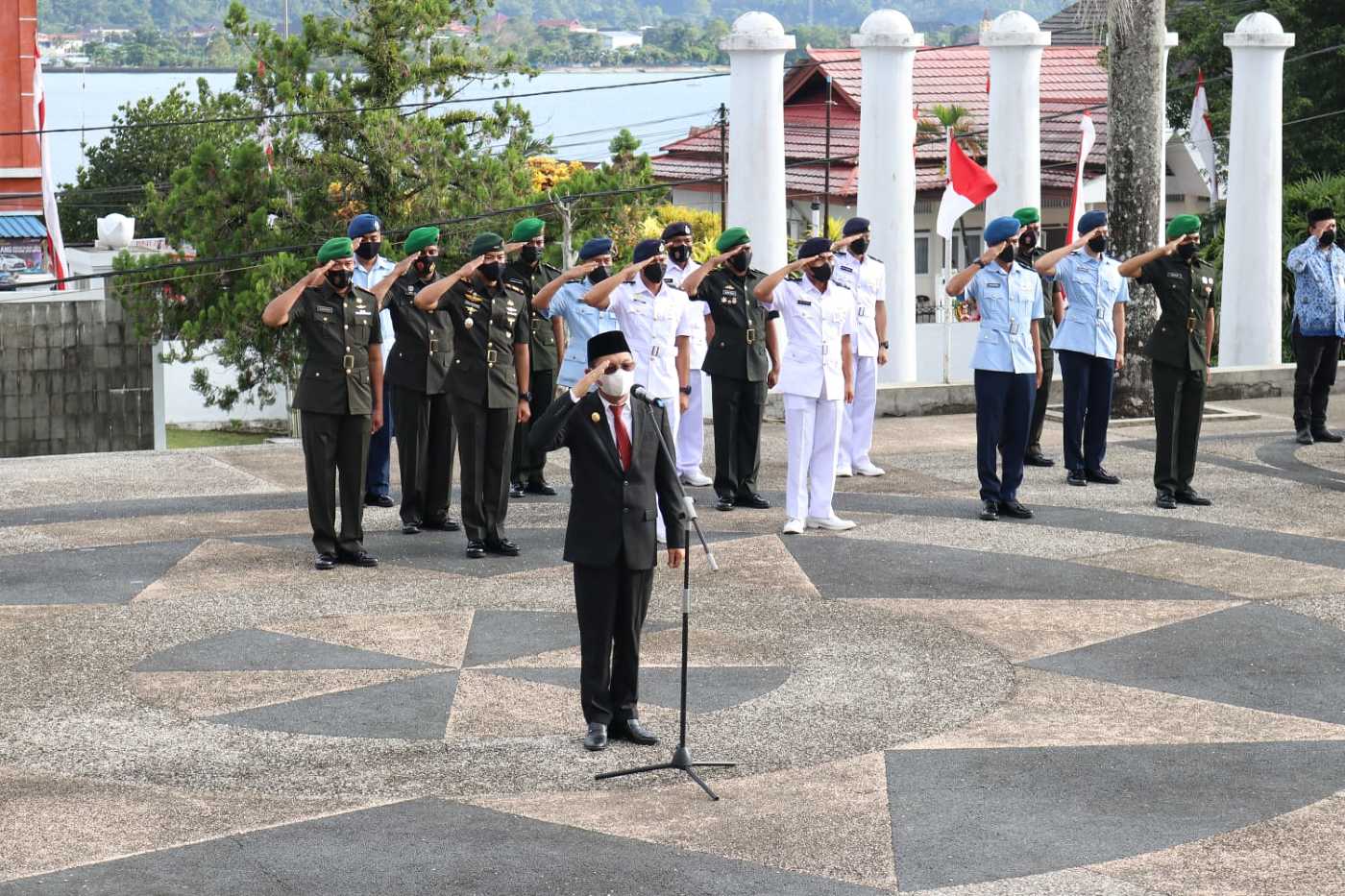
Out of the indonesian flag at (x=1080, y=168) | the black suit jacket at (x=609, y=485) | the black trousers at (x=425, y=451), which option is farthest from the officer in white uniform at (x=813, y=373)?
the indonesian flag at (x=1080, y=168)

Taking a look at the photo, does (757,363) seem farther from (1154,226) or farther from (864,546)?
(1154,226)

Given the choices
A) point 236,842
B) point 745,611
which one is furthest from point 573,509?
point 745,611

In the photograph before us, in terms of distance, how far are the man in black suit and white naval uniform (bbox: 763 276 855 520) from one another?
4697 millimetres

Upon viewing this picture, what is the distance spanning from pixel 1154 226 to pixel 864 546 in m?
7.11

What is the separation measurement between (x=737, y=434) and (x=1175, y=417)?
3.10 metres

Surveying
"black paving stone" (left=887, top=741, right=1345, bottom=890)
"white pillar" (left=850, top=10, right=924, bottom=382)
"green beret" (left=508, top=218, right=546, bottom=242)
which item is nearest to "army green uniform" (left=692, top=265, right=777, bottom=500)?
"green beret" (left=508, top=218, right=546, bottom=242)

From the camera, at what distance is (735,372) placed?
14.4 m

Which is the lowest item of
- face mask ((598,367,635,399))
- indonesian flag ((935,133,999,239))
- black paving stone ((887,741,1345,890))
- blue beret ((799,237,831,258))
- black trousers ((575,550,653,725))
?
black paving stone ((887,741,1345,890))

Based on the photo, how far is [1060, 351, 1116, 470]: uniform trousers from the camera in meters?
15.4

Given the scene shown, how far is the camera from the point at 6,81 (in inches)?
1346

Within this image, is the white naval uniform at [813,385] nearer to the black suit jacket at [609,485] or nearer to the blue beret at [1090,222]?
the blue beret at [1090,222]

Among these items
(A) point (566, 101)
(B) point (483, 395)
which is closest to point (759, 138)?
(B) point (483, 395)

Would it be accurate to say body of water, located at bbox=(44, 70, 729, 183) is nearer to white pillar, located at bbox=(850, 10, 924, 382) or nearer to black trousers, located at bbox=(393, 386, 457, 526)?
white pillar, located at bbox=(850, 10, 924, 382)

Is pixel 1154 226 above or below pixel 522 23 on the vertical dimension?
below
